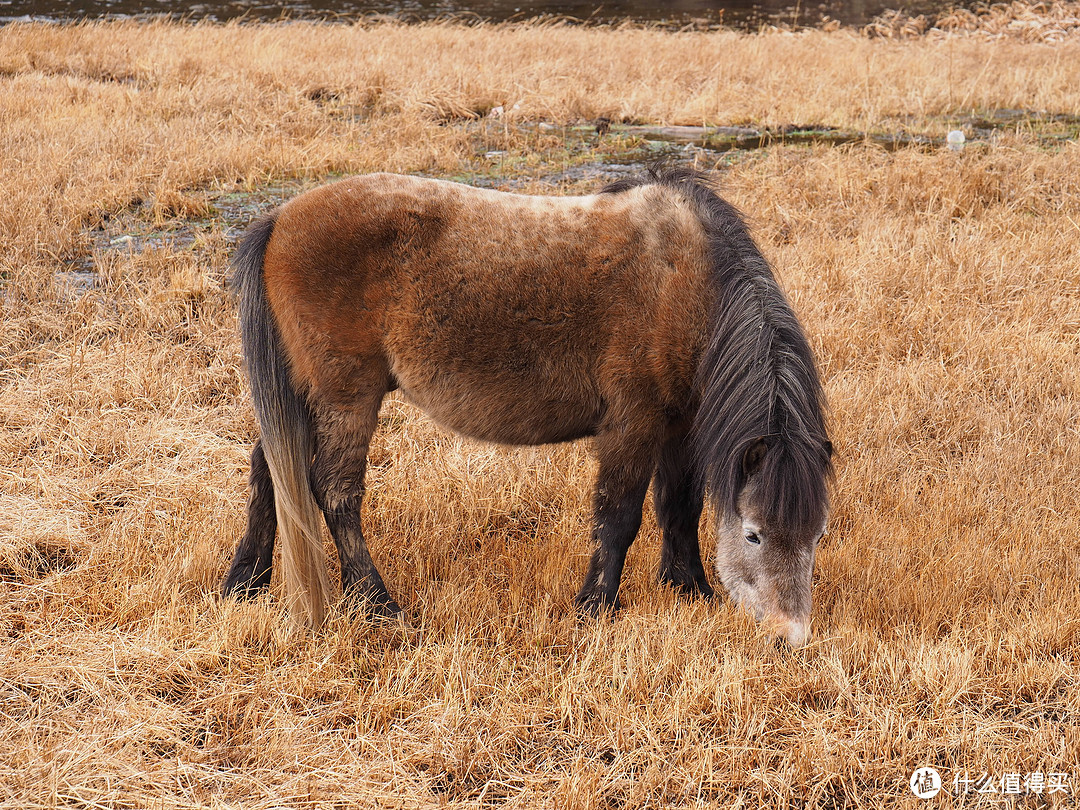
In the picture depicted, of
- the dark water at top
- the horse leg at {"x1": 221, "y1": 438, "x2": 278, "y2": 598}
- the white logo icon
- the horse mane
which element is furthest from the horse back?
the dark water at top

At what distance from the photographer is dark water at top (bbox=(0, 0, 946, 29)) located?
1998cm

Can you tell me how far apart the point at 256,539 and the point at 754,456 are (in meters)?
2.17

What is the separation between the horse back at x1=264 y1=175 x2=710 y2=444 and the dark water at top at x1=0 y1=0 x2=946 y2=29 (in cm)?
1777

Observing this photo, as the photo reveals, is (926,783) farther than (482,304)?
No

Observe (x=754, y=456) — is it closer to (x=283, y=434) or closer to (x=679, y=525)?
(x=679, y=525)

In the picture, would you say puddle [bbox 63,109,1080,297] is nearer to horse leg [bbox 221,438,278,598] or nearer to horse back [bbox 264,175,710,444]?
horse leg [bbox 221,438,278,598]

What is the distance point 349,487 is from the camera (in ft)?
11.5

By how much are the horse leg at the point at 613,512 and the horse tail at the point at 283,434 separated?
3.69 feet

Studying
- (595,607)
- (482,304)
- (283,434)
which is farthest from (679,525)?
(283,434)

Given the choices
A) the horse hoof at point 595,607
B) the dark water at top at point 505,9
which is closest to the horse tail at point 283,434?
the horse hoof at point 595,607

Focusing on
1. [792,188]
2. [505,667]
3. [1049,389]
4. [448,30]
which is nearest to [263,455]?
[505,667]

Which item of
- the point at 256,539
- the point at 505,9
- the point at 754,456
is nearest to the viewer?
the point at 754,456

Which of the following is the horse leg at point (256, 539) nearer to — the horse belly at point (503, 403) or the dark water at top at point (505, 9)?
the horse belly at point (503, 403)

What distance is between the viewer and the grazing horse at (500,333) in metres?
3.30
